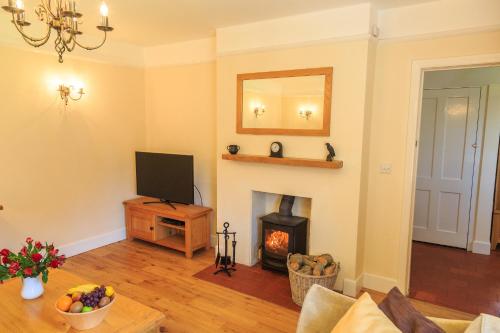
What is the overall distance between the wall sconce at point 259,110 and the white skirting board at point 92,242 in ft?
8.18

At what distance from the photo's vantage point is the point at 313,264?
307 centimetres

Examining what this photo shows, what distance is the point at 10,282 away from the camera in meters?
2.39

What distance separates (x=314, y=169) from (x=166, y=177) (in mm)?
1898

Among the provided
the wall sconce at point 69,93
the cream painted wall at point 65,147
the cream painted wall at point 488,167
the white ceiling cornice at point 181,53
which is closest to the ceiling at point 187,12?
the white ceiling cornice at point 181,53

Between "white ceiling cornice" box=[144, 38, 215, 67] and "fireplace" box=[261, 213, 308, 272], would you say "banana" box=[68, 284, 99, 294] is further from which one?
"white ceiling cornice" box=[144, 38, 215, 67]

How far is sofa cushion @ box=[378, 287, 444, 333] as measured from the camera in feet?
4.00

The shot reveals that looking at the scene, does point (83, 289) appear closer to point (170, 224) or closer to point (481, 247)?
point (170, 224)

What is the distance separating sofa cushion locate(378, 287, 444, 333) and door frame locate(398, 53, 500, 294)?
6.24 ft

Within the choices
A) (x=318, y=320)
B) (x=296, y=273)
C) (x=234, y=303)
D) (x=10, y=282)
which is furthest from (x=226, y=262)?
(x=318, y=320)

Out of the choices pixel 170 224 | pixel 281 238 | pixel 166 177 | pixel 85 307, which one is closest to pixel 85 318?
pixel 85 307

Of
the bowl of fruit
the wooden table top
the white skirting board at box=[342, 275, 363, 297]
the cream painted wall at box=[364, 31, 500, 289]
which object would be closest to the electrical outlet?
the cream painted wall at box=[364, 31, 500, 289]

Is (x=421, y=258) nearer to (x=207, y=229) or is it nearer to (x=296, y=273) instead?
(x=296, y=273)

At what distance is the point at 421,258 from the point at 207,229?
2576 mm

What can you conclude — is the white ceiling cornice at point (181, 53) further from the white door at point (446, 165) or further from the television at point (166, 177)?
the white door at point (446, 165)
